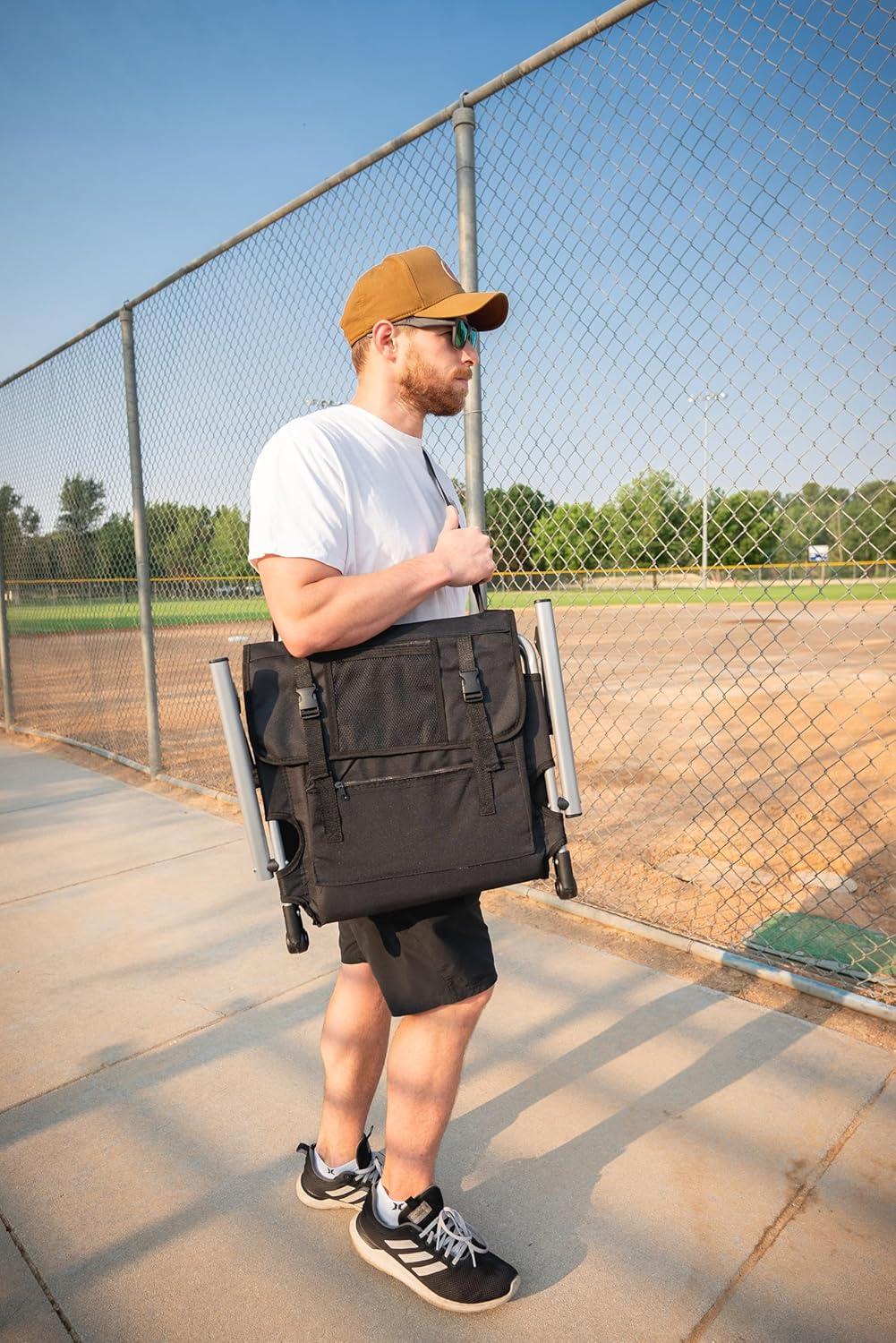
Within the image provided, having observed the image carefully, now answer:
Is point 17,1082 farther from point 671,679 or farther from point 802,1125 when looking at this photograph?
point 671,679

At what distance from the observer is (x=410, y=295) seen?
5.01 feet

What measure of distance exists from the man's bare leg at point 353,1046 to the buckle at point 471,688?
2.05 ft

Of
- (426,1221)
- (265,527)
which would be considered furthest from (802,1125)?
(265,527)

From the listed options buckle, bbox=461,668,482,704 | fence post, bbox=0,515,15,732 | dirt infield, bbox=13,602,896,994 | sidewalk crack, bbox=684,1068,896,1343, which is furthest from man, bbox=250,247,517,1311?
fence post, bbox=0,515,15,732

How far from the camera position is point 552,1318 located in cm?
156

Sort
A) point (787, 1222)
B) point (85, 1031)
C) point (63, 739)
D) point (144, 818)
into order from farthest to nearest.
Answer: point (63, 739), point (144, 818), point (85, 1031), point (787, 1222)

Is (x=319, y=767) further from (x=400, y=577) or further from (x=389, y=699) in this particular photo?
(x=400, y=577)

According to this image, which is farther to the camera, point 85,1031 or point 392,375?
point 85,1031

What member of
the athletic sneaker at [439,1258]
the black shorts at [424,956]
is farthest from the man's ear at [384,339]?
the athletic sneaker at [439,1258]

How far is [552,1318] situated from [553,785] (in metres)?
0.97

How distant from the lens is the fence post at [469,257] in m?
3.13

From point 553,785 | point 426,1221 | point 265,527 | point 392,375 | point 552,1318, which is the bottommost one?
point 552,1318

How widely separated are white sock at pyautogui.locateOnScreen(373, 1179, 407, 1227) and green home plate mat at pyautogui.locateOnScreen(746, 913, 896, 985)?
1.70 meters

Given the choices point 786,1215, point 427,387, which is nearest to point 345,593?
point 427,387
